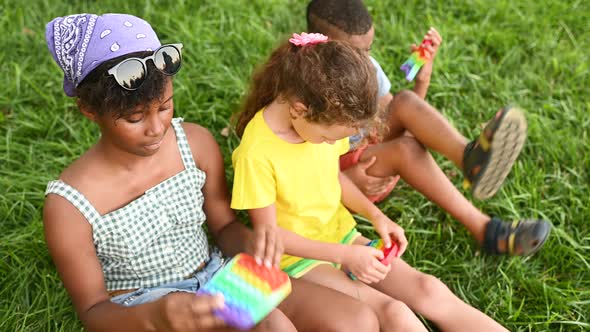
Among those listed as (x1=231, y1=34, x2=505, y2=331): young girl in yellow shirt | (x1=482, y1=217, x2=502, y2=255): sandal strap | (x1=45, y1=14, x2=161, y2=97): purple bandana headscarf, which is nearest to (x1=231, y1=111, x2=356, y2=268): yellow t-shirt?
(x1=231, y1=34, x2=505, y2=331): young girl in yellow shirt

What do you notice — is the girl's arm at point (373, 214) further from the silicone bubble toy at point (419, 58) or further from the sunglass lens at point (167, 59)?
the sunglass lens at point (167, 59)

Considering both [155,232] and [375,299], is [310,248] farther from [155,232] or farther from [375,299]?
[155,232]

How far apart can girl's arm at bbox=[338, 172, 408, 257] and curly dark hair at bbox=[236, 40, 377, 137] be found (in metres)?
0.47

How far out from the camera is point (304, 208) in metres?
2.23

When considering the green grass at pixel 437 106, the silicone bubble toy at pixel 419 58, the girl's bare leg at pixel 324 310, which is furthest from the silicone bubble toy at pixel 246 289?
the silicone bubble toy at pixel 419 58

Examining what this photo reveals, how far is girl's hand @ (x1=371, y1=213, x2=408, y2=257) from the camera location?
7.41 ft

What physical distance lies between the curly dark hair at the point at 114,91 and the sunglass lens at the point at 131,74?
2 centimetres

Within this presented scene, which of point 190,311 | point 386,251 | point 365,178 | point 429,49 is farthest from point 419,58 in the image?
point 190,311

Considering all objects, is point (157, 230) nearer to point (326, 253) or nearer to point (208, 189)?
point (208, 189)

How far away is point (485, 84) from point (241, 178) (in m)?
1.76

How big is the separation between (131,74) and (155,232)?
0.56m

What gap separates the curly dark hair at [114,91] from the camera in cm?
177

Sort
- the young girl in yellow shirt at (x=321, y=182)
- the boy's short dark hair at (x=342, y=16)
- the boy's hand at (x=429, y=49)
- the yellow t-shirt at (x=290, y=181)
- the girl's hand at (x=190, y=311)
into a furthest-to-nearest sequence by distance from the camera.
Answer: the boy's hand at (x=429, y=49), the boy's short dark hair at (x=342, y=16), the yellow t-shirt at (x=290, y=181), the young girl in yellow shirt at (x=321, y=182), the girl's hand at (x=190, y=311)

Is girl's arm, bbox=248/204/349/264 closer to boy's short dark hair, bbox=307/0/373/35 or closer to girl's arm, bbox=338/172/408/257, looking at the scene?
girl's arm, bbox=338/172/408/257
